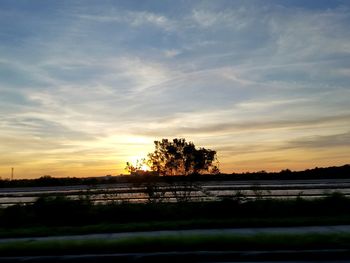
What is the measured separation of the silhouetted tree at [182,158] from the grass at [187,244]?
452 inches

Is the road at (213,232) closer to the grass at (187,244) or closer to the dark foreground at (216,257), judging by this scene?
the grass at (187,244)

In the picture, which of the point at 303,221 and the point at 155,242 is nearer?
the point at 155,242

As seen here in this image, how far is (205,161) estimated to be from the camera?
23922mm

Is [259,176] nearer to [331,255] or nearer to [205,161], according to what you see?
[205,161]

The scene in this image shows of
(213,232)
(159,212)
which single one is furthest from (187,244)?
(159,212)

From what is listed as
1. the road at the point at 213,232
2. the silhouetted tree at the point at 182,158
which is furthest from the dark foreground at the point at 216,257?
the silhouetted tree at the point at 182,158

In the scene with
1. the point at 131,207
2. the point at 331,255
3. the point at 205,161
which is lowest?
the point at 331,255

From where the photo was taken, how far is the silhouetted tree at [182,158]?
2392 cm

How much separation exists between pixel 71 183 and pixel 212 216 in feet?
129

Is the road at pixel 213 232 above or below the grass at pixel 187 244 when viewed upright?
above

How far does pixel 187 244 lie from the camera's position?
11.6 meters

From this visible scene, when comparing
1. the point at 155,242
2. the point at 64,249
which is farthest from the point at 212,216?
the point at 64,249

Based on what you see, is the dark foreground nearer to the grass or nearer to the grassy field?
the grass

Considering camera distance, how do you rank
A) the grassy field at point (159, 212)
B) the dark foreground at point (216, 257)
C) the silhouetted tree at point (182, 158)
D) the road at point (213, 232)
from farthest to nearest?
1. the silhouetted tree at point (182, 158)
2. the grassy field at point (159, 212)
3. the road at point (213, 232)
4. the dark foreground at point (216, 257)
